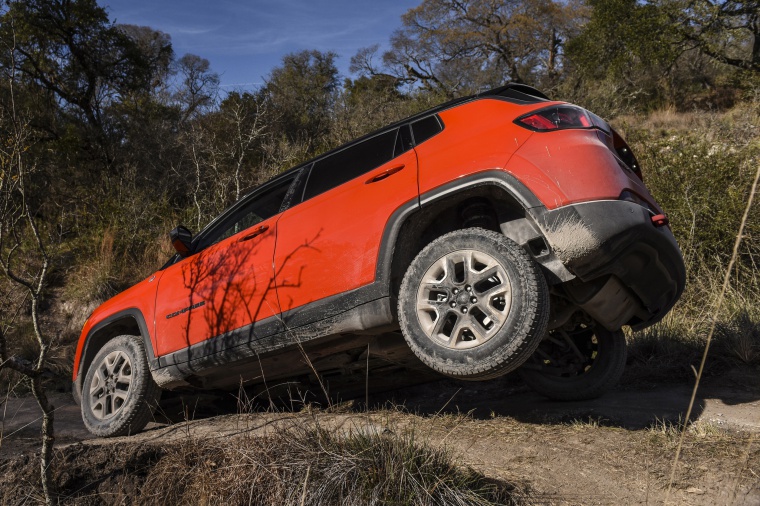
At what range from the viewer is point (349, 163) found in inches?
155

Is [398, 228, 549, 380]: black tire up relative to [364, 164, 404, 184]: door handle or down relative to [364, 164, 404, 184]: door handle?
down

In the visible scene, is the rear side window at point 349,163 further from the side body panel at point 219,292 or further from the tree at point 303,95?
the tree at point 303,95

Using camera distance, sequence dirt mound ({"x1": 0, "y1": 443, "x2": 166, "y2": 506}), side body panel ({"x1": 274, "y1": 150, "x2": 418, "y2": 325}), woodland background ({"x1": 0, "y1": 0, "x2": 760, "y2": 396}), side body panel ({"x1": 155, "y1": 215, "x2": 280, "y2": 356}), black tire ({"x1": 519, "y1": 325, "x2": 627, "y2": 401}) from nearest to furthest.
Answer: dirt mound ({"x1": 0, "y1": 443, "x2": 166, "y2": 506}) → side body panel ({"x1": 274, "y1": 150, "x2": 418, "y2": 325}) → side body panel ({"x1": 155, "y1": 215, "x2": 280, "y2": 356}) → black tire ({"x1": 519, "y1": 325, "x2": 627, "y2": 401}) → woodland background ({"x1": 0, "y1": 0, "x2": 760, "y2": 396})

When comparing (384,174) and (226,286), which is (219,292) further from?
(384,174)

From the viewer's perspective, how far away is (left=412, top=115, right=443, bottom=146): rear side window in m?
3.57

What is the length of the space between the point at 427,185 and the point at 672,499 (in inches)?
75.6

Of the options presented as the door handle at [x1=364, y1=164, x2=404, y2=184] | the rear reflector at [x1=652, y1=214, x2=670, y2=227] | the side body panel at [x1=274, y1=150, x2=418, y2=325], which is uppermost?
the door handle at [x1=364, y1=164, x2=404, y2=184]

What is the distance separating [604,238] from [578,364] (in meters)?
1.66

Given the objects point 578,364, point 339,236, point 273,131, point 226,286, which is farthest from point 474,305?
point 273,131

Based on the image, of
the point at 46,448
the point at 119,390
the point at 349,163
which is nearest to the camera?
the point at 46,448

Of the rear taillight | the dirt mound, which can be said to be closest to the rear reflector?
the rear taillight

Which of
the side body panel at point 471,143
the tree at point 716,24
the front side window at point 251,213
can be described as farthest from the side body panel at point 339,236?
the tree at point 716,24

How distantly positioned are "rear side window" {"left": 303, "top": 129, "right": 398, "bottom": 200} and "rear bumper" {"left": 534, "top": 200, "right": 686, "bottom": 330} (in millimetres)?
1183

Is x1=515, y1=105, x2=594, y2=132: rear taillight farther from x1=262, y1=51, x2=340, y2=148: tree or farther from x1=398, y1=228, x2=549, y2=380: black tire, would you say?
x1=262, y1=51, x2=340, y2=148: tree
